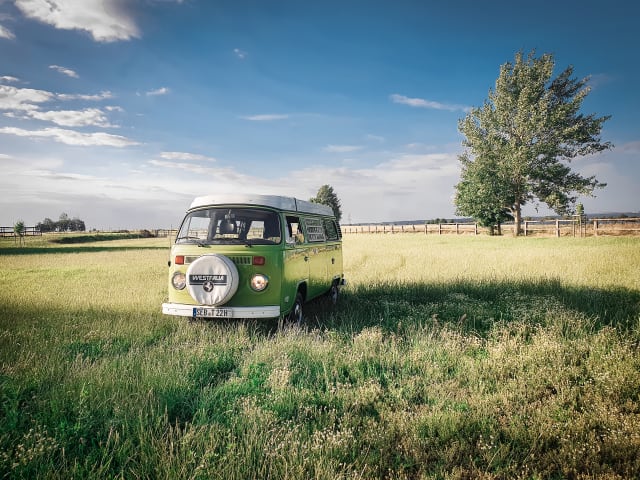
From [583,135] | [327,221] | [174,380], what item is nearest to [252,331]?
[174,380]

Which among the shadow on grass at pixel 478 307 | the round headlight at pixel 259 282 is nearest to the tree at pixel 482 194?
the shadow on grass at pixel 478 307

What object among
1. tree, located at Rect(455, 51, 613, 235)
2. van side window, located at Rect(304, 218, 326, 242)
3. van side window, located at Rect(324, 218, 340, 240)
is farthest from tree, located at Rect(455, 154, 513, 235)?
van side window, located at Rect(304, 218, 326, 242)

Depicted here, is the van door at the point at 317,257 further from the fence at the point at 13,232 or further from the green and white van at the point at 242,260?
the fence at the point at 13,232

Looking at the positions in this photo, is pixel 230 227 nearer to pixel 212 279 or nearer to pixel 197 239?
pixel 197 239

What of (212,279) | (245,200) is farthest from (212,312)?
(245,200)

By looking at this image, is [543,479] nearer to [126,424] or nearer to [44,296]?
[126,424]

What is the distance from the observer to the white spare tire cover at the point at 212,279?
19.8 ft

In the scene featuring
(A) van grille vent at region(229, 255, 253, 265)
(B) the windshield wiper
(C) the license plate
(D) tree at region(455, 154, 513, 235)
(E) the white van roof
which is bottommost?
(C) the license plate

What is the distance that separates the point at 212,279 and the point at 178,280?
2.72ft

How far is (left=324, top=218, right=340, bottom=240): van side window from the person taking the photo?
9.78 meters

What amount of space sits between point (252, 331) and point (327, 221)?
170 inches

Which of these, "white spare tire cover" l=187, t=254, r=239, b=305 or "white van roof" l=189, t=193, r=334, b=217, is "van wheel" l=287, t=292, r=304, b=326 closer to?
"white spare tire cover" l=187, t=254, r=239, b=305

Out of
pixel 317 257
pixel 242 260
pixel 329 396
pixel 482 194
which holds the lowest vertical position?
pixel 329 396

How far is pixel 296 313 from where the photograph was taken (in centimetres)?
704
